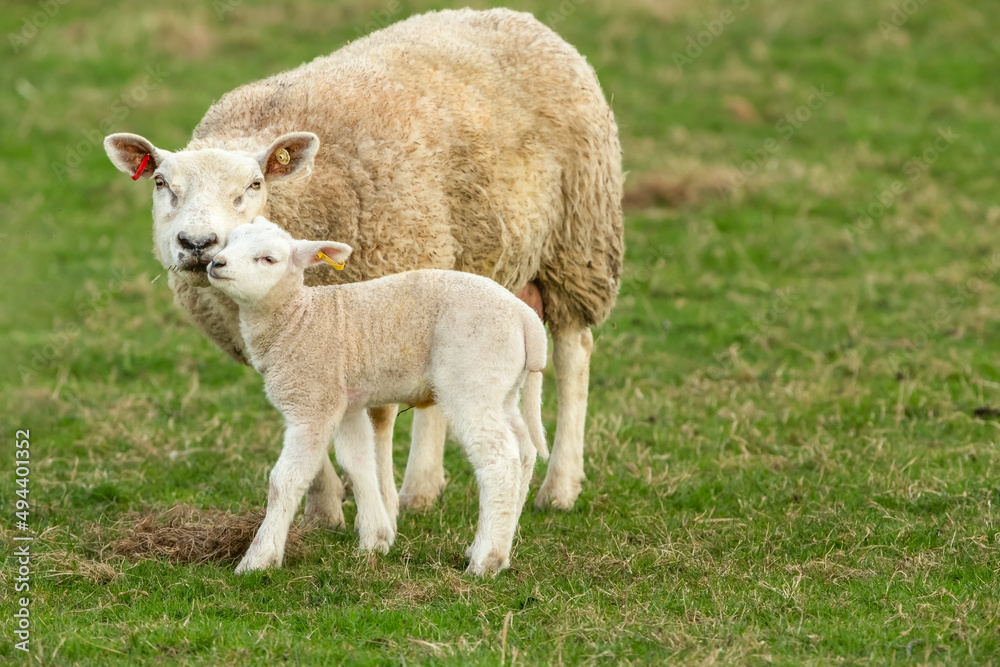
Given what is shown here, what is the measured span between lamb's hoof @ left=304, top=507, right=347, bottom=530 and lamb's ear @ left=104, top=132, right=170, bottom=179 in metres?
1.85

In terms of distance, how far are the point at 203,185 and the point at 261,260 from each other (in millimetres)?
558

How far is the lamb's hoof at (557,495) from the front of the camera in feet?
22.8

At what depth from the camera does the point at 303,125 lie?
6262 millimetres

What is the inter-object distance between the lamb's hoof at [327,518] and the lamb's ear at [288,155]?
1.70 metres

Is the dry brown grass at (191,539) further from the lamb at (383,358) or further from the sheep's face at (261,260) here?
the sheep's face at (261,260)

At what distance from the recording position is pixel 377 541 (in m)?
5.79

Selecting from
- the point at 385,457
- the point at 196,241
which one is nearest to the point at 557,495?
the point at 385,457

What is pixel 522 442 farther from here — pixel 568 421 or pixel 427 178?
pixel 568 421

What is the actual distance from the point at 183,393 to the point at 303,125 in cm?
320

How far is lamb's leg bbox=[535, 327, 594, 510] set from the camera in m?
7.05

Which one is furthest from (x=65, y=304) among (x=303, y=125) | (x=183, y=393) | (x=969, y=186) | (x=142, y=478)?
(x=969, y=186)

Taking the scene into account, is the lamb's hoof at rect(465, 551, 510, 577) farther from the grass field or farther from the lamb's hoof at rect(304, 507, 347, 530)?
the lamb's hoof at rect(304, 507, 347, 530)

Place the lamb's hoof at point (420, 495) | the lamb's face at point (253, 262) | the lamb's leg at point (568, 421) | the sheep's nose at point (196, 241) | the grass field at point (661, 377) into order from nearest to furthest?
1. the grass field at point (661, 377)
2. the lamb's face at point (253, 262)
3. the sheep's nose at point (196, 241)
4. the lamb's hoof at point (420, 495)
5. the lamb's leg at point (568, 421)

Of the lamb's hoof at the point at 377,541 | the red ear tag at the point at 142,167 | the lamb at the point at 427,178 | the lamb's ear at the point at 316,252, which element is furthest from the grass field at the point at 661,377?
the red ear tag at the point at 142,167
